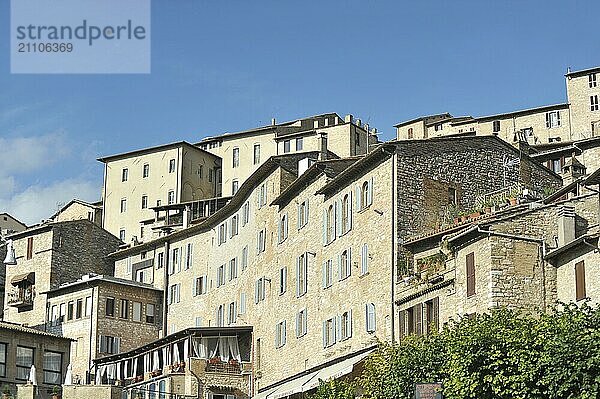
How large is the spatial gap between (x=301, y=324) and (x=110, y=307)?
885 inches

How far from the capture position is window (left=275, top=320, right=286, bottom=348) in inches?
2360

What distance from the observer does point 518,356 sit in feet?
112

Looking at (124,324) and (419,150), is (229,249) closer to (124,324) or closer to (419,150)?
(124,324)

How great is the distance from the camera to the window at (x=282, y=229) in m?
61.9

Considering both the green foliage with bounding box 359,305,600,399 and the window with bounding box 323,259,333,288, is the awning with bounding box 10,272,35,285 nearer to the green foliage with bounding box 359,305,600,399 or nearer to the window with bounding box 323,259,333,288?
the window with bounding box 323,259,333,288

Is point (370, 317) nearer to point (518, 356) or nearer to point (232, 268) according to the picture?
point (518, 356)

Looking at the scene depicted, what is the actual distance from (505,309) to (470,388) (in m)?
3.17

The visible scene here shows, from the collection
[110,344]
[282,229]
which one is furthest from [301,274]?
[110,344]

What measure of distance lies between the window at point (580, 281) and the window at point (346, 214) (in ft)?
52.1

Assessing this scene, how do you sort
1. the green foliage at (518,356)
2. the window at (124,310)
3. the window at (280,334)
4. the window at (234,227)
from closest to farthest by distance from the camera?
1. the green foliage at (518,356)
2. the window at (280,334)
3. the window at (234,227)
4. the window at (124,310)

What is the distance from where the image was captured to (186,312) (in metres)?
75.8

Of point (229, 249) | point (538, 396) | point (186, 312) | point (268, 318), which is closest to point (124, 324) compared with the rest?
point (186, 312)

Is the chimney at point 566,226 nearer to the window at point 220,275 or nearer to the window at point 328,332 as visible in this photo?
the window at point 328,332

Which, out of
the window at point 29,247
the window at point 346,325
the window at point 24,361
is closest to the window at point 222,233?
the window at point 24,361
